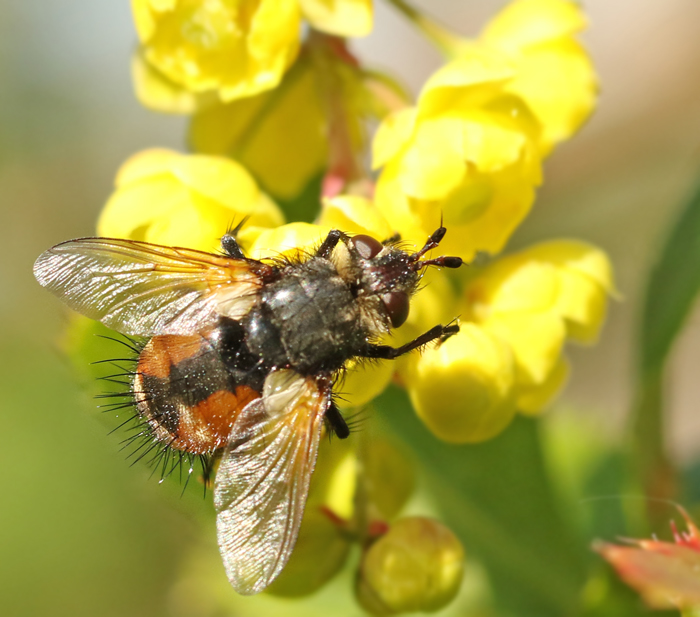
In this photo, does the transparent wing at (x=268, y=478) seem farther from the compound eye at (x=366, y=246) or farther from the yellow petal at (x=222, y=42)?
the yellow petal at (x=222, y=42)

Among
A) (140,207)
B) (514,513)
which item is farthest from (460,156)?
(514,513)

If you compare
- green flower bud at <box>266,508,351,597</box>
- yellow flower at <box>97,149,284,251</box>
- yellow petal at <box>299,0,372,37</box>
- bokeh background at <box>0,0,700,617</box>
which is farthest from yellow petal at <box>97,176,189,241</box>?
bokeh background at <box>0,0,700,617</box>

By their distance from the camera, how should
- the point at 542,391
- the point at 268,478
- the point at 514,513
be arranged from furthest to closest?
the point at 514,513 < the point at 542,391 < the point at 268,478

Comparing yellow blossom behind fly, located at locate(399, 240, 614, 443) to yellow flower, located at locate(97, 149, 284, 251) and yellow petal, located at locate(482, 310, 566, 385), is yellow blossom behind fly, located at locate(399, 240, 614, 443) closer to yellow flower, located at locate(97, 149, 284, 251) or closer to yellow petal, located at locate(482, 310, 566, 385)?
yellow petal, located at locate(482, 310, 566, 385)

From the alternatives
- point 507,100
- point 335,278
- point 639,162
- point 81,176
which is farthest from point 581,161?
point 335,278

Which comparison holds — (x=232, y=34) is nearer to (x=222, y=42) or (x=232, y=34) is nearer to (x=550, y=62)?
(x=222, y=42)

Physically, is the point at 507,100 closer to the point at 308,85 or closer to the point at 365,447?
the point at 308,85
